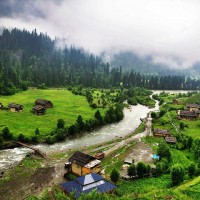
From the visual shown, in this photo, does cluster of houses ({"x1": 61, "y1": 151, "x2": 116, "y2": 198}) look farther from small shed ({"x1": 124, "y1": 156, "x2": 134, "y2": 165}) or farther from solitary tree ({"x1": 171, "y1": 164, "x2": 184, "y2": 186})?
solitary tree ({"x1": 171, "y1": 164, "x2": 184, "y2": 186})

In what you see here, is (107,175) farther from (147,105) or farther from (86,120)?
(147,105)

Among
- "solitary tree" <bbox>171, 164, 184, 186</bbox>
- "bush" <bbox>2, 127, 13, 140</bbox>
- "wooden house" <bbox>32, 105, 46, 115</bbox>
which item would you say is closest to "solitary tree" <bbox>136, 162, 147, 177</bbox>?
"solitary tree" <bbox>171, 164, 184, 186</bbox>

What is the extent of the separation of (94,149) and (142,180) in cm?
2189

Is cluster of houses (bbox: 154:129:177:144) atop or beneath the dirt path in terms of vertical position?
atop

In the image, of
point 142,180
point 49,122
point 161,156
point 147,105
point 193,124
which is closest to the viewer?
point 142,180

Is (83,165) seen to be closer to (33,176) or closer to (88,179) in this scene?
(88,179)

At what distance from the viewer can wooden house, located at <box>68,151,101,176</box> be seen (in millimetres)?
56688

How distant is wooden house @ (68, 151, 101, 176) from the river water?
14024 millimetres

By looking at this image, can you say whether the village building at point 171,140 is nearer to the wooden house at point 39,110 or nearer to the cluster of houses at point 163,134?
the cluster of houses at point 163,134

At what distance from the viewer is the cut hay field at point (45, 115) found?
84.5m

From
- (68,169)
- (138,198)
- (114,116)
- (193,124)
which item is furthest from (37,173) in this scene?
(193,124)

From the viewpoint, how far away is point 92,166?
56.6 meters

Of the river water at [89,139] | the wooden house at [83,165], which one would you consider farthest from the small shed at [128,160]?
the river water at [89,139]

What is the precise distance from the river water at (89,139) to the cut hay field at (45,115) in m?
7.50
